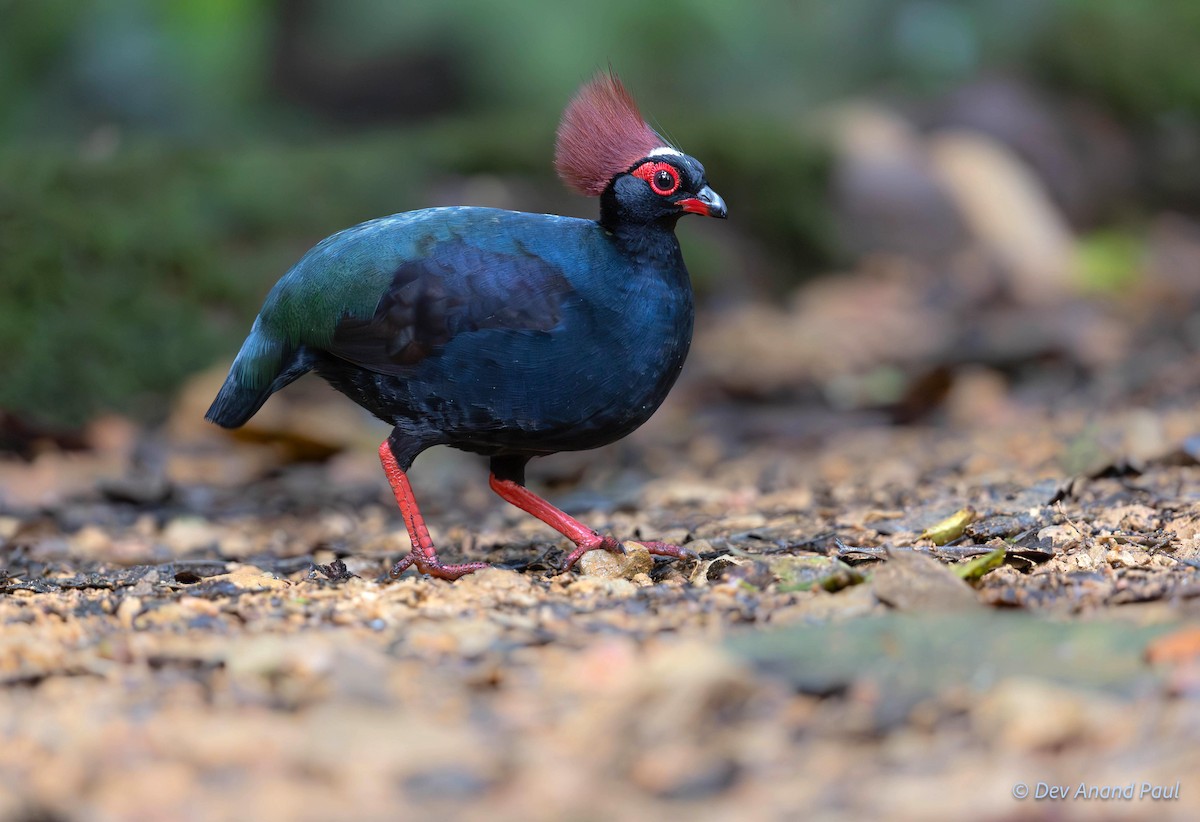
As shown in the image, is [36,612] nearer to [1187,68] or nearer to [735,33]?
[735,33]

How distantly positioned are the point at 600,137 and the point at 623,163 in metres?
0.12

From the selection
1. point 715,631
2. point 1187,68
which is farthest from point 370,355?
point 1187,68

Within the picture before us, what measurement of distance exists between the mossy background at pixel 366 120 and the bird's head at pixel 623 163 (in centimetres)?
347

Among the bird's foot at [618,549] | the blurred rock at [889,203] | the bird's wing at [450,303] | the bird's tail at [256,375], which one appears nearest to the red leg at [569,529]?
the bird's foot at [618,549]

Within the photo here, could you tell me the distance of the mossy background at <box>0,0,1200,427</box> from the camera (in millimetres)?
7363

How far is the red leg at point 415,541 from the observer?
4176 mm

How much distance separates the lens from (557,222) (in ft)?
14.6

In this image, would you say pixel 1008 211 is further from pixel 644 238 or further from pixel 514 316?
pixel 514 316

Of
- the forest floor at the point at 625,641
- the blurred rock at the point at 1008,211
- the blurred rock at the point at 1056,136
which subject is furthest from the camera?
the blurred rock at the point at 1056,136

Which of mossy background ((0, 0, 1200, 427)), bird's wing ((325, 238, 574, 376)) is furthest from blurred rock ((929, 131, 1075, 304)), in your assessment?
bird's wing ((325, 238, 574, 376))

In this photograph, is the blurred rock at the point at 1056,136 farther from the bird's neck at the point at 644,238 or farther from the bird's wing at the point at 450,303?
the bird's wing at the point at 450,303

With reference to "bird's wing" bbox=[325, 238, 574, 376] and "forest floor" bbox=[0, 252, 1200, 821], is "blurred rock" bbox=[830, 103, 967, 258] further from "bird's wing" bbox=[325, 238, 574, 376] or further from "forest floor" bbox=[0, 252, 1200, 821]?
"bird's wing" bbox=[325, 238, 574, 376]

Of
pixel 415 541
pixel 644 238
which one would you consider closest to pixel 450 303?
pixel 644 238

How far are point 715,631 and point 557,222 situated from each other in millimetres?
1757
